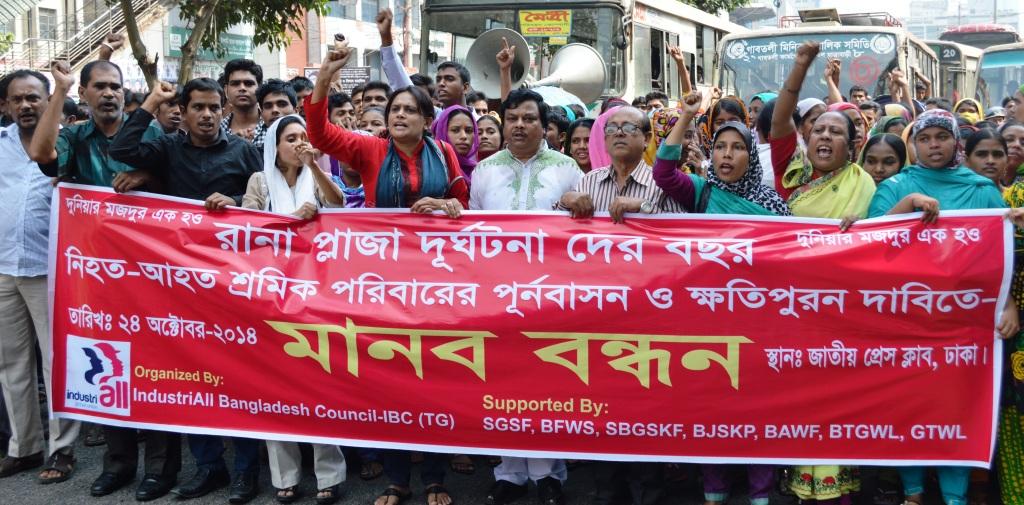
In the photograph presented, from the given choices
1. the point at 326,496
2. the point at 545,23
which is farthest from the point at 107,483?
the point at 545,23

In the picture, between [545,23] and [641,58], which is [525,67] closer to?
[545,23]

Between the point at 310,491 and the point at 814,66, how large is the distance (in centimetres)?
964

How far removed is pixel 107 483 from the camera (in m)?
4.88

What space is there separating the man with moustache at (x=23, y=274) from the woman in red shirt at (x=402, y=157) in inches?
60.7

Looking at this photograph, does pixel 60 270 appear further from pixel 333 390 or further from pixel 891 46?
pixel 891 46

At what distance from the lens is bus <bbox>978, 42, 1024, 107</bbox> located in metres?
15.8

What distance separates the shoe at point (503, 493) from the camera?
4.59 meters

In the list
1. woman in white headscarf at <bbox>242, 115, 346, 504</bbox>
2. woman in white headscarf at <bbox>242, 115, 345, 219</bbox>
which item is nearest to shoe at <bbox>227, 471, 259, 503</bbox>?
woman in white headscarf at <bbox>242, 115, 346, 504</bbox>

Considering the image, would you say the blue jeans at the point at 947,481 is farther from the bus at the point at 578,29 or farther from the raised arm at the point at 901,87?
the bus at the point at 578,29

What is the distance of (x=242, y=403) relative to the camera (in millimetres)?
4625

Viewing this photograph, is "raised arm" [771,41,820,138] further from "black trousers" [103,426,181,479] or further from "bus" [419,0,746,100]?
"bus" [419,0,746,100]

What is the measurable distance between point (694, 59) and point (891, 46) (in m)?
2.55

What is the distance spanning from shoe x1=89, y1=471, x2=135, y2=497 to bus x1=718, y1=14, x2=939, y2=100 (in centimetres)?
957

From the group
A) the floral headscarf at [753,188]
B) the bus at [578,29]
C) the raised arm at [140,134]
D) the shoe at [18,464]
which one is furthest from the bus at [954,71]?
the shoe at [18,464]
